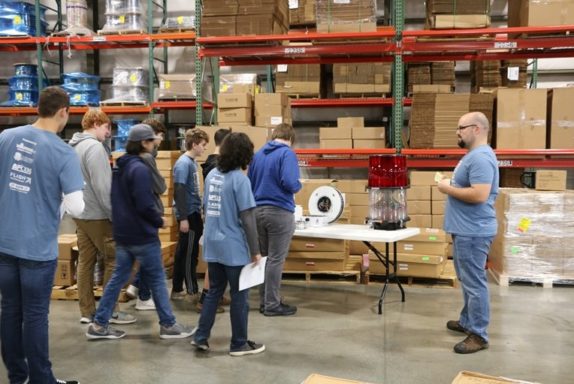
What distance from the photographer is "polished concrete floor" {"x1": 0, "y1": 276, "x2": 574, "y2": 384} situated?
→ 3.91 meters

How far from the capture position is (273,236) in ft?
16.8

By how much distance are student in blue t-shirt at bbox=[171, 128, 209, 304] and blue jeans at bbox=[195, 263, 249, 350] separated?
4.77 feet

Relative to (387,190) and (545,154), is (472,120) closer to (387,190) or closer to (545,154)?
(387,190)

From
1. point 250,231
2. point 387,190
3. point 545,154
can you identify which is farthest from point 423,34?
point 250,231

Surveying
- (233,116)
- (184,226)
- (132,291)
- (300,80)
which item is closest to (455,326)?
(184,226)

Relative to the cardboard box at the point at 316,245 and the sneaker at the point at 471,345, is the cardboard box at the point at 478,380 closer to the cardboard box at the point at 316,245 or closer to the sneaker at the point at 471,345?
the sneaker at the point at 471,345

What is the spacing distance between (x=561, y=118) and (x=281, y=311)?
15.1ft

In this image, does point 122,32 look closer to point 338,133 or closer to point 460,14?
point 338,133

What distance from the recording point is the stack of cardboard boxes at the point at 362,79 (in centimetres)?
857

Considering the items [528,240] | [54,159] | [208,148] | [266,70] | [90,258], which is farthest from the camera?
[266,70]

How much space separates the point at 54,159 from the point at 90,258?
1.97 metres

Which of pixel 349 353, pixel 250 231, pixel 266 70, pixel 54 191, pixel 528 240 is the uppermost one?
pixel 266 70

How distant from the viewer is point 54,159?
10.0 feet

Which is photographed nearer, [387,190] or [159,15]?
[387,190]
